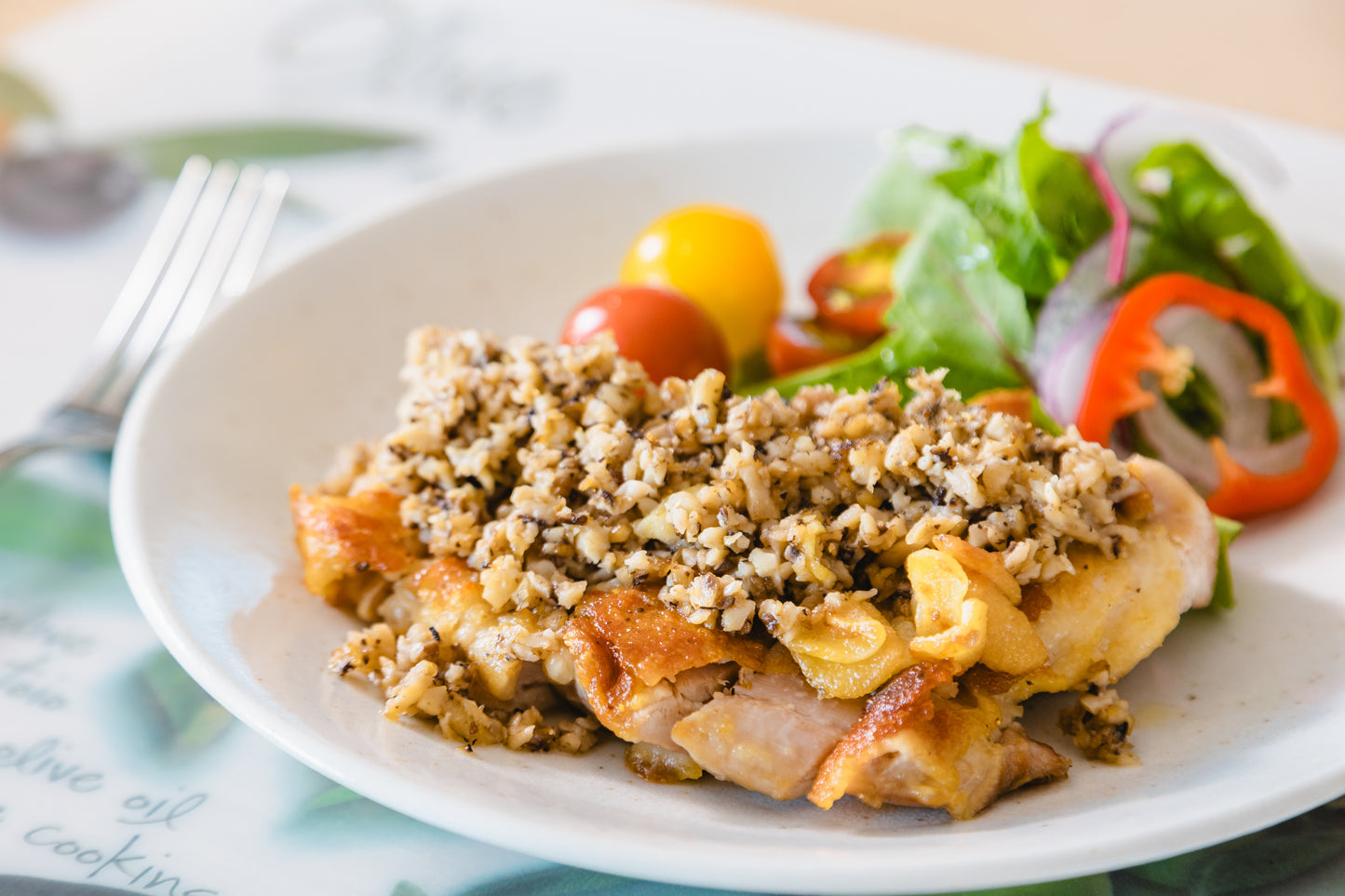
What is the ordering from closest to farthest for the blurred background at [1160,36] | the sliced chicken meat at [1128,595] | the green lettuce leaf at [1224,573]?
the sliced chicken meat at [1128,595], the green lettuce leaf at [1224,573], the blurred background at [1160,36]

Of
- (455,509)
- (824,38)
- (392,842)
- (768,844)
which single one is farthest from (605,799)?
(824,38)

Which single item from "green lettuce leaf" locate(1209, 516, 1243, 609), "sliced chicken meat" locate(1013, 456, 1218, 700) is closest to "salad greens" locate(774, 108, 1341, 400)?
"green lettuce leaf" locate(1209, 516, 1243, 609)

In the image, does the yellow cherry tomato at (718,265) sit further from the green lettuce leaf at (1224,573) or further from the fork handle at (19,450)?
the fork handle at (19,450)

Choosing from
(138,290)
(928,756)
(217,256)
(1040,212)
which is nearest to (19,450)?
(138,290)

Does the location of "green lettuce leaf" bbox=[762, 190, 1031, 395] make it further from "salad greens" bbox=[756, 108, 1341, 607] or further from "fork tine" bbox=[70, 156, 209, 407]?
"fork tine" bbox=[70, 156, 209, 407]

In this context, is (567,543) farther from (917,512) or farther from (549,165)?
(549,165)

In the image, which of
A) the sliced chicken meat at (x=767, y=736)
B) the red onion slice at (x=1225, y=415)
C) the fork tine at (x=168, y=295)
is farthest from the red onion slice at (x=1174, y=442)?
the fork tine at (x=168, y=295)
